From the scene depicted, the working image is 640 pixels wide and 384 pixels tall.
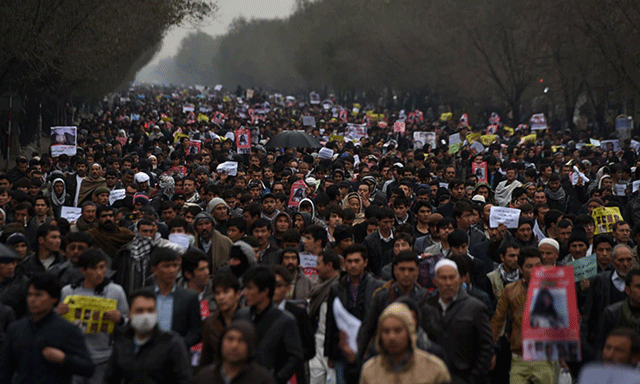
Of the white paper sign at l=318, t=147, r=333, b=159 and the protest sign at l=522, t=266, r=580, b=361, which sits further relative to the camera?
the white paper sign at l=318, t=147, r=333, b=159

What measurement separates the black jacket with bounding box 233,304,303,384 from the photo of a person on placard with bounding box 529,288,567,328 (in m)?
1.42

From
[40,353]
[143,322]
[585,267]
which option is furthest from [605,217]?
[40,353]

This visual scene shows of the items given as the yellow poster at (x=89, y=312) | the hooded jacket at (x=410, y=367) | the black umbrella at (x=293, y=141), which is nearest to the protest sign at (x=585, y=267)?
the hooded jacket at (x=410, y=367)

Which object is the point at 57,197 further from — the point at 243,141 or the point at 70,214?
the point at 243,141

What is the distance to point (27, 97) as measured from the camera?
33625mm

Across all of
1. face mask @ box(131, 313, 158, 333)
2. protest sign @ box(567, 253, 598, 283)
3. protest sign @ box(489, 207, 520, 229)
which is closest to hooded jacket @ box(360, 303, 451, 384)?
face mask @ box(131, 313, 158, 333)

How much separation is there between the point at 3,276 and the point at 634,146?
2194 cm

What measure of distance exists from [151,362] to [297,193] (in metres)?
8.39

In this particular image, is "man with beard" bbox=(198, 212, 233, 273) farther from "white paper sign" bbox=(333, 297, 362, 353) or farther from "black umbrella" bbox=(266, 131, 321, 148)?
"black umbrella" bbox=(266, 131, 321, 148)

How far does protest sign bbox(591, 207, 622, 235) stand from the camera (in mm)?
11383

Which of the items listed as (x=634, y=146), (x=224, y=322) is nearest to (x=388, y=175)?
(x=224, y=322)

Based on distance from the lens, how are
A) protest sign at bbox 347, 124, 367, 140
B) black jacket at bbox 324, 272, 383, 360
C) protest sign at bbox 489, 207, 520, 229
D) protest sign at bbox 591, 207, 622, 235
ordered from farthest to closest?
protest sign at bbox 347, 124, 367, 140 → protest sign at bbox 591, 207, 622, 235 → protest sign at bbox 489, 207, 520, 229 → black jacket at bbox 324, 272, 383, 360

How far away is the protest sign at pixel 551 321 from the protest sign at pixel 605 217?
5.62 m

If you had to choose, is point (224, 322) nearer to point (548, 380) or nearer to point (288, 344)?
point (288, 344)
